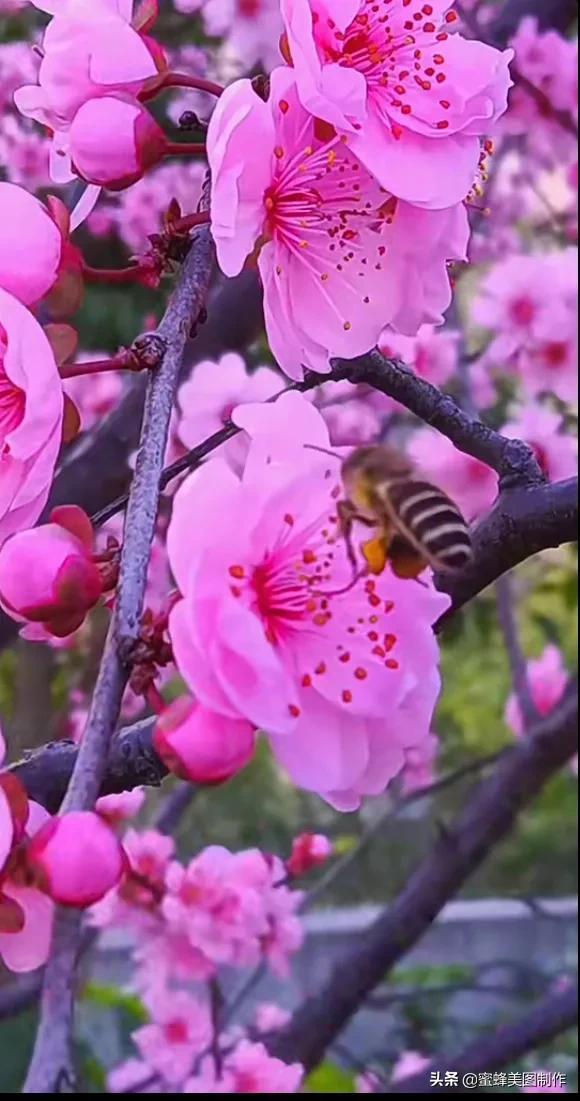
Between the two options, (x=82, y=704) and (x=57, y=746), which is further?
(x=82, y=704)

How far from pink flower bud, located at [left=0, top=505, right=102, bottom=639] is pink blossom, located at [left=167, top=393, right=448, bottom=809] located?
54 mm

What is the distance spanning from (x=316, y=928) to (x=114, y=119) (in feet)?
12.2

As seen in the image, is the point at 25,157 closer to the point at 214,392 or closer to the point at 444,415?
the point at 214,392

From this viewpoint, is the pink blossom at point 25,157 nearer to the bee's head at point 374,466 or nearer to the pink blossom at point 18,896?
the bee's head at point 374,466

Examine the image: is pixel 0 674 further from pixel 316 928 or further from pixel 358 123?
pixel 358 123

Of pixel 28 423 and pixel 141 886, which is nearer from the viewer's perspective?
pixel 28 423

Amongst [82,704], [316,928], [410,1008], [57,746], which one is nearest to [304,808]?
[316,928]

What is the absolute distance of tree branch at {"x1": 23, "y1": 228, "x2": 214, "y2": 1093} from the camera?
0.38 meters

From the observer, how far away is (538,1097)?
7.66ft

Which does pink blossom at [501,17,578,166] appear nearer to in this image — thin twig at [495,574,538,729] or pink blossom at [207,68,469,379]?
thin twig at [495,574,538,729]

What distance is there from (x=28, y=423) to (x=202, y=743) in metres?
0.19

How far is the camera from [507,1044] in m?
1.97

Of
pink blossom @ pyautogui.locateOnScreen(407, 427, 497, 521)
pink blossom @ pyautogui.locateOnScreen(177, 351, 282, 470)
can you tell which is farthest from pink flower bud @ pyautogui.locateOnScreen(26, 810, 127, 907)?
pink blossom @ pyautogui.locateOnScreen(407, 427, 497, 521)

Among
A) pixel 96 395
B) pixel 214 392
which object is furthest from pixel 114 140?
pixel 96 395
